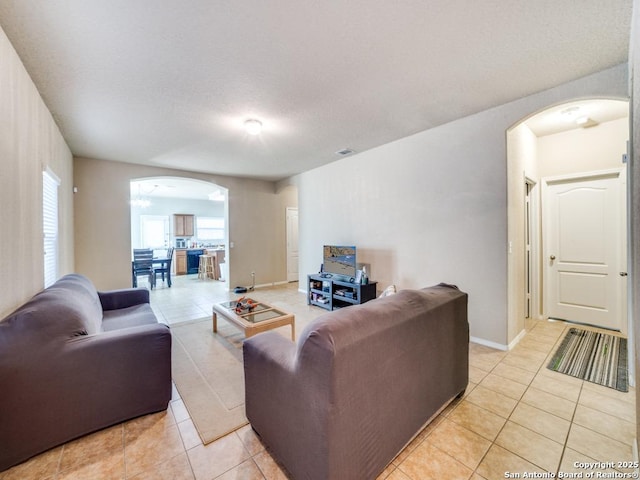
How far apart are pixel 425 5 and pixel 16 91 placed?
2.93 m

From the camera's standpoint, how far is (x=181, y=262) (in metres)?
8.93

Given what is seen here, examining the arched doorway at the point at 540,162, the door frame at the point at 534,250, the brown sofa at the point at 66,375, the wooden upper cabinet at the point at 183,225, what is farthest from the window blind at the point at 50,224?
the wooden upper cabinet at the point at 183,225

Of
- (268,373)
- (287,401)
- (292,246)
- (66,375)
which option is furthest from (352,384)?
(292,246)

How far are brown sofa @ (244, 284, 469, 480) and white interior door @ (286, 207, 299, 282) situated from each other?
5472 millimetres

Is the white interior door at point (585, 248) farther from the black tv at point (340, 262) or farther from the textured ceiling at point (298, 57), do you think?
the black tv at point (340, 262)

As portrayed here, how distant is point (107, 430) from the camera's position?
1.83 metres

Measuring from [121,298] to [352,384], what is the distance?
11.2 feet

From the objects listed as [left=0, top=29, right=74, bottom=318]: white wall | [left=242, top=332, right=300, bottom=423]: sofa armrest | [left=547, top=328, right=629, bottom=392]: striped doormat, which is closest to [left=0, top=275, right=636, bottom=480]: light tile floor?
[left=547, top=328, right=629, bottom=392]: striped doormat

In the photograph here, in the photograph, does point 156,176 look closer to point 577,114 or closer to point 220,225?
point 220,225

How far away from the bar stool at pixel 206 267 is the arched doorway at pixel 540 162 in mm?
7635

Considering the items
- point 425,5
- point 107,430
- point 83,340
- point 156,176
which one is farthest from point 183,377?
point 156,176

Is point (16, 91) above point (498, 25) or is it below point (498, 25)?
below

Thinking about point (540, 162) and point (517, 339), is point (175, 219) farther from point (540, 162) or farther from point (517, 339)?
point (540, 162)

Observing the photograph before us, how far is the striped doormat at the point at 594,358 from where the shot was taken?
7.88 ft
